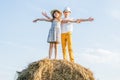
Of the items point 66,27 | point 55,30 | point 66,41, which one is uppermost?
point 66,27

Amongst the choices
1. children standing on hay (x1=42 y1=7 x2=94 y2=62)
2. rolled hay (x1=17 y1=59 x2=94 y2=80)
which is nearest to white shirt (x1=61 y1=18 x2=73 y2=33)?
children standing on hay (x1=42 y1=7 x2=94 y2=62)

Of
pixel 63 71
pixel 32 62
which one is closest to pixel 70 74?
pixel 63 71

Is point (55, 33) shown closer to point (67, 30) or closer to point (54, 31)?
point (54, 31)

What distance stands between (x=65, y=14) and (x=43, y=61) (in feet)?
7.95

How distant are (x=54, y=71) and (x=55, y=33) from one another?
193 cm

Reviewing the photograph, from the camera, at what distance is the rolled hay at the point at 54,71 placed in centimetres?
1179

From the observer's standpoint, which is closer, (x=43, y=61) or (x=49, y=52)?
(x=43, y=61)

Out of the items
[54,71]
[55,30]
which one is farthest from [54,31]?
[54,71]

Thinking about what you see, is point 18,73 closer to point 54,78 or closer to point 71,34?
point 54,78

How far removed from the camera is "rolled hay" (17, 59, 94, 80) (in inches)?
464

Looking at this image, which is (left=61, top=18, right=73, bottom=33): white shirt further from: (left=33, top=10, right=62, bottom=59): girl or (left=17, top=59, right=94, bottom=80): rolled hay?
(left=17, top=59, right=94, bottom=80): rolled hay

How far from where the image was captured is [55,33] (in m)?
13.5

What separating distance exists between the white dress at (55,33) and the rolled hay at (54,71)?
1.42m

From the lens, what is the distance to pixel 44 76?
1181cm
